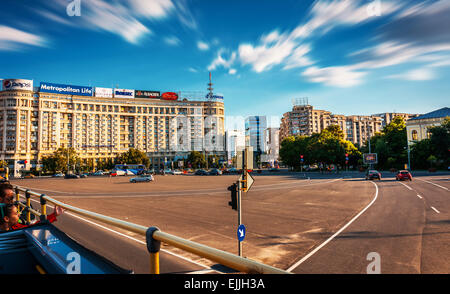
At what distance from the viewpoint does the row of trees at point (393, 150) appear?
61.4 meters

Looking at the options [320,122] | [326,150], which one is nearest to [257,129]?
[320,122]

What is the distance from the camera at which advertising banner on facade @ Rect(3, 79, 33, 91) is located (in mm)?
99875

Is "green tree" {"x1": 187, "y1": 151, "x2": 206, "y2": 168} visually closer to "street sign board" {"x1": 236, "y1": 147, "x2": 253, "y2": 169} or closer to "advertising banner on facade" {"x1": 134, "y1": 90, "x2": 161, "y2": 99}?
"advertising banner on facade" {"x1": 134, "y1": 90, "x2": 161, "y2": 99}

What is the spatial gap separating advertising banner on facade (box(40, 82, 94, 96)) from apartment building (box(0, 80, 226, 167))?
0.54 m

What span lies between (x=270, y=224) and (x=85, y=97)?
126 metres

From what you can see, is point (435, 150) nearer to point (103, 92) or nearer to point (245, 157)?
point (245, 157)

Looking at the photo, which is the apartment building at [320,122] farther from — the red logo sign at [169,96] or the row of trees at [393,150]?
the red logo sign at [169,96]

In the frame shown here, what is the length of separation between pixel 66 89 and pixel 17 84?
16.9 meters

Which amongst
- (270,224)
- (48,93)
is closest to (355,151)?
(270,224)

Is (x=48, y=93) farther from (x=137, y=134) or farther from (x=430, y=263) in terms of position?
(x=430, y=263)

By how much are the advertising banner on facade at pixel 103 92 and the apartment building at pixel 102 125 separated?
62 centimetres

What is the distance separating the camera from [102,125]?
118 metres

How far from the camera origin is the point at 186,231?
1015cm
